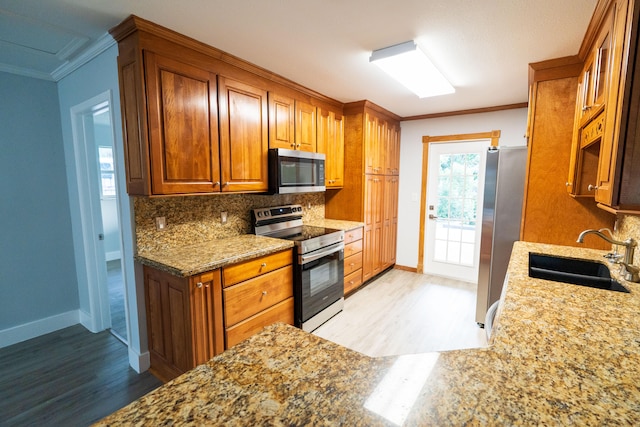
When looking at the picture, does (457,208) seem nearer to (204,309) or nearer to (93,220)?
(204,309)

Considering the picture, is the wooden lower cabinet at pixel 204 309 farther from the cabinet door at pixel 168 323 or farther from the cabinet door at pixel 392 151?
the cabinet door at pixel 392 151

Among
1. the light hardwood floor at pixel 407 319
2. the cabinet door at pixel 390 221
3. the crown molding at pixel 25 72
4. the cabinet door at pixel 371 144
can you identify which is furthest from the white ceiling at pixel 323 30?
the light hardwood floor at pixel 407 319

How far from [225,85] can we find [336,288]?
2.17 metres

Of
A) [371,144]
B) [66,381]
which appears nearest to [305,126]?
[371,144]

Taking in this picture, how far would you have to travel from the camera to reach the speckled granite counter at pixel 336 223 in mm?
3368

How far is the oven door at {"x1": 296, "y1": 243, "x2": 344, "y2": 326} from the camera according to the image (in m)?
2.56

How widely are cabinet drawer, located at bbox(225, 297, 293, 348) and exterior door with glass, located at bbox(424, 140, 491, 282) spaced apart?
9.07ft

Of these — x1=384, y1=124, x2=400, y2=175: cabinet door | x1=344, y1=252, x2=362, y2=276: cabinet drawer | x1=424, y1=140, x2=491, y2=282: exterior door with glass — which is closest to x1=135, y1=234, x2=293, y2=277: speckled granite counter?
x1=344, y1=252, x2=362, y2=276: cabinet drawer

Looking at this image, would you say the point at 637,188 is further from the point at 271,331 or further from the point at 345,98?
the point at 345,98

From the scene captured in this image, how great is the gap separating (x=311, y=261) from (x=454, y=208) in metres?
2.64

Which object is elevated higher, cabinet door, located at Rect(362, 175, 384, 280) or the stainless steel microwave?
the stainless steel microwave

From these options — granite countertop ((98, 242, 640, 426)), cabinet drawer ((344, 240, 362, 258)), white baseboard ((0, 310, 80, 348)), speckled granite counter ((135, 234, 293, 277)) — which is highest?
granite countertop ((98, 242, 640, 426))

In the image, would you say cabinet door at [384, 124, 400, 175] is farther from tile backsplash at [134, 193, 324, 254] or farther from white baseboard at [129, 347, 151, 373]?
white baseboard at [129, 347, 151, 373]

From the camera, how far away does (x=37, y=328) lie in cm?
272
